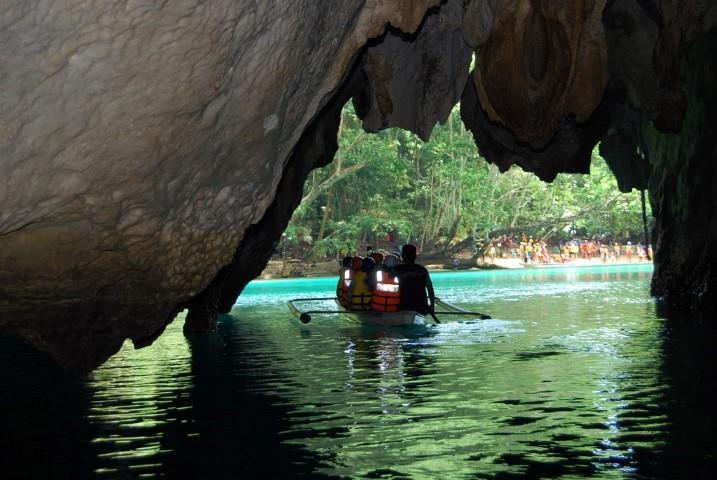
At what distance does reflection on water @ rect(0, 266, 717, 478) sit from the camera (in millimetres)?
6098

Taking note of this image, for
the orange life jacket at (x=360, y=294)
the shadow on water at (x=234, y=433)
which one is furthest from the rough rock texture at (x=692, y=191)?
the shadow on water at (x=234, y=433)

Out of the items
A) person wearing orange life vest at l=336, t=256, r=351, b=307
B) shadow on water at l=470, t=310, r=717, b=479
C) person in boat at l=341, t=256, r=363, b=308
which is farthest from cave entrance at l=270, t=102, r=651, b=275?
A: shadow on water at l=470, t=310, r=717, b=479

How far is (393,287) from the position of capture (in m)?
16.8

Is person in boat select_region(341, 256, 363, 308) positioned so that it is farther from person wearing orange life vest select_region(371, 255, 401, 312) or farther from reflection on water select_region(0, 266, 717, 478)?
reflection on water select_region(0, 266, 717, 478)

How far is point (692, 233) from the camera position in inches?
680

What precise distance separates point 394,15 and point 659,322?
28.5 ft

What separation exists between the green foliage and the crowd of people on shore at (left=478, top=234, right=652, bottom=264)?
7.00ft

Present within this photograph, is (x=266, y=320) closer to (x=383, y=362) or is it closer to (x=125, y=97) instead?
(x=383, y=362)

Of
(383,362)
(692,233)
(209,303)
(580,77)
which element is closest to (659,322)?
(692,233)

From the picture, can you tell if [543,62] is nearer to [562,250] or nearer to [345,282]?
[345,282]

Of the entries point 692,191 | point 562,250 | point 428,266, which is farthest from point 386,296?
point 562,250

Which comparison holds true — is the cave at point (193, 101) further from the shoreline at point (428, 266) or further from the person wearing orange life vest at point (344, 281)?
the shoreline at point (428, 266)

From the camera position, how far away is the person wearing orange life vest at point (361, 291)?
17531 millimetres

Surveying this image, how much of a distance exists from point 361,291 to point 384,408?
9.40 m
